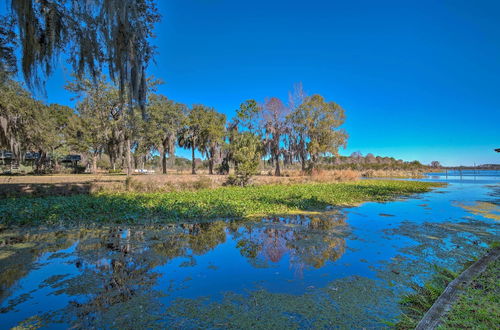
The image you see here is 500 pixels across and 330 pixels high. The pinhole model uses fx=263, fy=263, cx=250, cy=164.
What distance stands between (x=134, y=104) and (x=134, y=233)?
3595 millimetres

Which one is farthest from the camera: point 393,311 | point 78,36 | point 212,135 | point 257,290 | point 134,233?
point 212,135

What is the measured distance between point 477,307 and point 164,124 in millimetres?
38643

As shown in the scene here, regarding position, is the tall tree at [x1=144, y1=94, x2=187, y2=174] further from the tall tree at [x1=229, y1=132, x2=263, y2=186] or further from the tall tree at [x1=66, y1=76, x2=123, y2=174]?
the tall tree at [x1=229, y1=132, x2=263, y2=186]

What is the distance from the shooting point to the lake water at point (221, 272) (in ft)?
10.9

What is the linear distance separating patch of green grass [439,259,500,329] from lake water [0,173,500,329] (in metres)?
0.71

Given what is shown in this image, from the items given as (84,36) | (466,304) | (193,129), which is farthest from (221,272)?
(193,129)

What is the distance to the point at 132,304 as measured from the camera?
3.54 metres

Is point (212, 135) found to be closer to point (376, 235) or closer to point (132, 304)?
point (376, 235)

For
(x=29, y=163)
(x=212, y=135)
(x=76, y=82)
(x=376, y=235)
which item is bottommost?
(x=376, y=235)

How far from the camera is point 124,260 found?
208 inches

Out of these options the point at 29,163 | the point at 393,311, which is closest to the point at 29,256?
the point at 393,311

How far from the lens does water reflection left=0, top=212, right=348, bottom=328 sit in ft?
11.3

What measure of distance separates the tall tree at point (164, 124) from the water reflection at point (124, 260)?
3045cm

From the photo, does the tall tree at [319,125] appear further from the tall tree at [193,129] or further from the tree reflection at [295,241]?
the tree reflection at [295,241]
